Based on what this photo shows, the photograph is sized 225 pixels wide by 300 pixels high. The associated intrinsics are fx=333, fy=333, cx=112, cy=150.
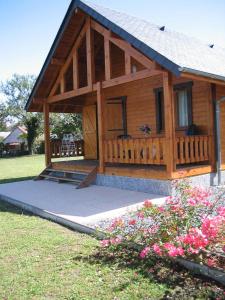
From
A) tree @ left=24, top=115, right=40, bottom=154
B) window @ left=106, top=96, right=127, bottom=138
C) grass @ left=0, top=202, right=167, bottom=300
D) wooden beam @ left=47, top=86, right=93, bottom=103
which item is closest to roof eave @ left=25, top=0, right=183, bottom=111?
wooden beam @ left=47, top=86, right=93, bottom=103

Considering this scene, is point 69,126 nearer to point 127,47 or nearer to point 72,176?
point 72,176

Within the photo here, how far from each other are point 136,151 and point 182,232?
4990 millimetres

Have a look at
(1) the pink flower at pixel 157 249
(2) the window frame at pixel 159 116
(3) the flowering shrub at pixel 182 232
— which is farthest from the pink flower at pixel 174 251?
(2) the window frame at pixel 159 116

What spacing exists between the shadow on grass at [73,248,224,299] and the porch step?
5.40 metres

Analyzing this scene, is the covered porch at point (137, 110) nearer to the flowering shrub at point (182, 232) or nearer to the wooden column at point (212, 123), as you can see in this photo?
the wooden column at point (212, 123)

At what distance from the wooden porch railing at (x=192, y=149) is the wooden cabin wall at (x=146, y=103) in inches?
22.7

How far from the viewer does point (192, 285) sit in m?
3.41

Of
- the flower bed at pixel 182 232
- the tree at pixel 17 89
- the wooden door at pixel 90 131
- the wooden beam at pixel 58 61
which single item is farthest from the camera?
the tree at pixel 17 89

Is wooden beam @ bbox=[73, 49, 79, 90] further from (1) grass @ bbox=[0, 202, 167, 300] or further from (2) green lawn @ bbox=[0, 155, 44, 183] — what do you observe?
(1) grass @ bbox=[0, 202, 167, 300]

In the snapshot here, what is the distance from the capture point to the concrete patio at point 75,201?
6.28 meters

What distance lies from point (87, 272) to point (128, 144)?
18.5 feet

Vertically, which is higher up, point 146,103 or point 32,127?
point 32,127

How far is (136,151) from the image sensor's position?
29.6 ft

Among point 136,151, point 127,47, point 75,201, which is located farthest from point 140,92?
point 75,201
